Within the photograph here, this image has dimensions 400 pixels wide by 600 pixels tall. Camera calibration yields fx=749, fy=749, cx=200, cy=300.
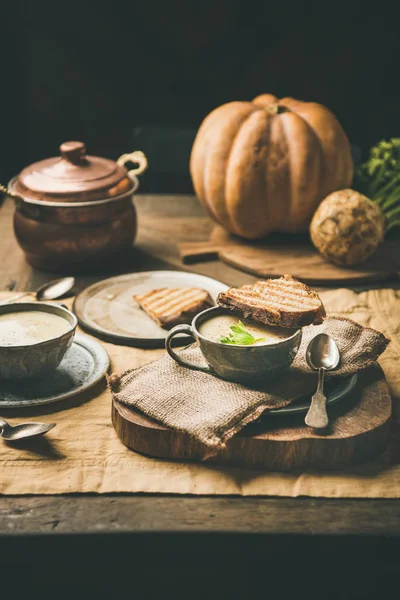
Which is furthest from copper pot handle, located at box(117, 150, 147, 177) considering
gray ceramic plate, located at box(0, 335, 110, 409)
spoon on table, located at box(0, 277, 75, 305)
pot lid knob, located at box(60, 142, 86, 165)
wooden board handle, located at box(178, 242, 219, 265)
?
gray ceramic plate, located at box(0, 335, 110, 409)

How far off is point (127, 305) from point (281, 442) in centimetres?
86

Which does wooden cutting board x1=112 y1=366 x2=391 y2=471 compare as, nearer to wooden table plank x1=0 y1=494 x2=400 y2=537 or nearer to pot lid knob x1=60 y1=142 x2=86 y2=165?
wooden table plank x1=0 y1=494 x2=400 y2=537

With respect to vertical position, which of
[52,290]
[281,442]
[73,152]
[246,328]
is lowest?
[52,290]

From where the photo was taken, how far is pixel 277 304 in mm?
1472

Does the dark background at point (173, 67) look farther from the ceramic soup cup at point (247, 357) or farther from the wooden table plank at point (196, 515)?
the wooden table plank at point (196, 515)

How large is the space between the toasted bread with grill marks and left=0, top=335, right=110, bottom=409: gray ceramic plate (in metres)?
0.34

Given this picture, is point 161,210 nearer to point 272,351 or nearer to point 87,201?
point 87,201

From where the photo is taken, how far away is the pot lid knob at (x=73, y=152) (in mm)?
2236

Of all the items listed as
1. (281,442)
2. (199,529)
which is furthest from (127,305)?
(199,529)

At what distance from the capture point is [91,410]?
1.53 meters

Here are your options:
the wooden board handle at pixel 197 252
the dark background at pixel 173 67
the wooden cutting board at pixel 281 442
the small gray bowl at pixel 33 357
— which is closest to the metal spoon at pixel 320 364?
the wooden cutting board at pixel 281 442

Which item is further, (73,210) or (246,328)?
(73,210)

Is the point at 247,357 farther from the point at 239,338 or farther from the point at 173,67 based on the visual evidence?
the point at 173,67

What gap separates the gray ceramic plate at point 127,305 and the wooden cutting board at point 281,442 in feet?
1.50
